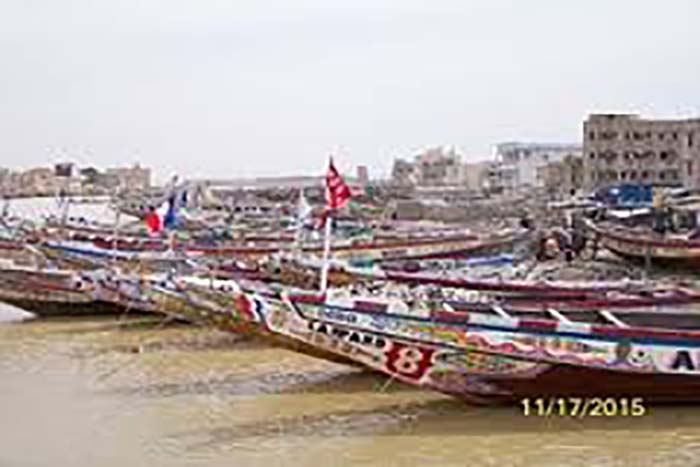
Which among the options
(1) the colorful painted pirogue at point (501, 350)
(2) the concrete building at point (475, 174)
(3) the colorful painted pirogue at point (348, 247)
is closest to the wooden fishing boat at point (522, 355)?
(1) the colorful painted pirogue at point (501, 350)

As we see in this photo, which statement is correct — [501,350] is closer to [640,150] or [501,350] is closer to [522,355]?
[522,355]

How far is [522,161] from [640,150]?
133 ft

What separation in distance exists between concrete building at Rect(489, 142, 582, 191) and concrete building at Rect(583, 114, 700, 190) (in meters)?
22.1

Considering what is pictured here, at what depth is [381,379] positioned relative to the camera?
15109 millimetres

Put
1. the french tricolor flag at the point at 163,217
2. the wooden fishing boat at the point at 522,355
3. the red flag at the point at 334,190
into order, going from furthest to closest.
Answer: the french tricolor flag at the point at 163,217 → the red flag at the point at 334,190 → the wooden fishing boat at the point at 522,355

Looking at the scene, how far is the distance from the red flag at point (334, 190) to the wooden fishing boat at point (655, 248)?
47.2ft

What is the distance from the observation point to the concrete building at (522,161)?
105 metres

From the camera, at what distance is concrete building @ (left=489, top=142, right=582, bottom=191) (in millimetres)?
105062

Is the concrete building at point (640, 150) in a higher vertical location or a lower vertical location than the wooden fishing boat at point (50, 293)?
higher

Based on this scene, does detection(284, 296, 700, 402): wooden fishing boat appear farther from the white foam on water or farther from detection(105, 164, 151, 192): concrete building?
detection(105, 164, 151, 192): concrete building

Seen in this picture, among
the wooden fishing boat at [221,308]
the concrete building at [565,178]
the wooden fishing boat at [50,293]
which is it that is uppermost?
the concrete building at [565,178]
